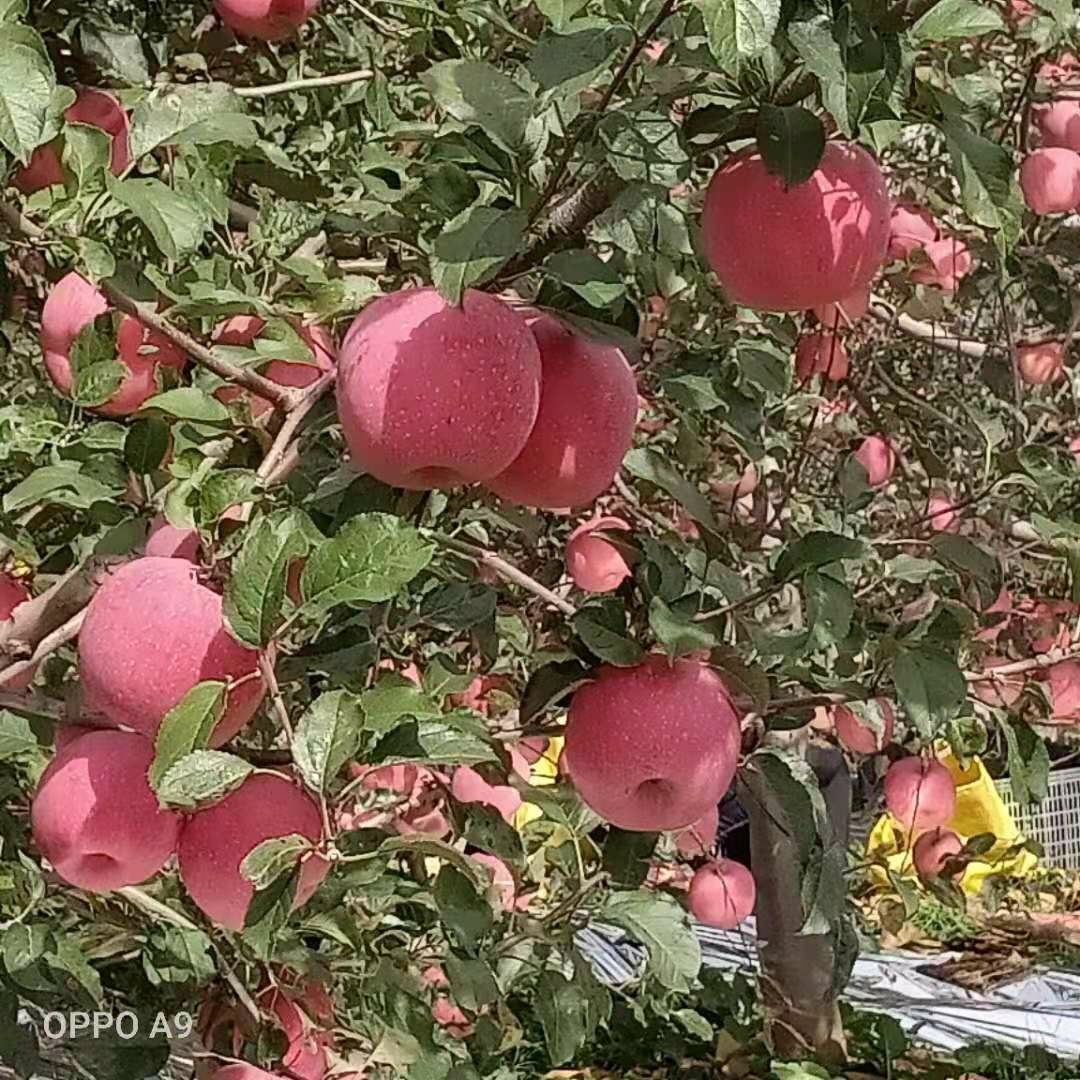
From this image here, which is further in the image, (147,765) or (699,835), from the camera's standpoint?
(699,835)

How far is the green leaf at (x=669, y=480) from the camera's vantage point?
0.95 m

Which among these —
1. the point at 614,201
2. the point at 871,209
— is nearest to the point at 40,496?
the point at 614,201

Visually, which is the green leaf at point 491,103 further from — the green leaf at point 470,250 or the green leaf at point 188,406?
the green leaf at point 188,406

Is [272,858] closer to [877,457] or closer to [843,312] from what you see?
[843,312]

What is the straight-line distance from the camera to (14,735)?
97 centimetres

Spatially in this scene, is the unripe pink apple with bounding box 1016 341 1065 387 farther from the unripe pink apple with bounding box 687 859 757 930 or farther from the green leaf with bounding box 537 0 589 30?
the green leaf with bounding box 537 0 589 30

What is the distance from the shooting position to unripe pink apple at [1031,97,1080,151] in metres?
1.98

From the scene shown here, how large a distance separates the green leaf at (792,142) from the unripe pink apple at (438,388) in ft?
0.48

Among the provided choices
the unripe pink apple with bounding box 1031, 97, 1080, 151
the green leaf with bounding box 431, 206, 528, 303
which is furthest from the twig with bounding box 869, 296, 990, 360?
the green leaf with bounding box 431, 206, 528, 303

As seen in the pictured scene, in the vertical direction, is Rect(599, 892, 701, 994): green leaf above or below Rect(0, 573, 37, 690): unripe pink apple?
below

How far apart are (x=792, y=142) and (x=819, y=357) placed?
1230 mm

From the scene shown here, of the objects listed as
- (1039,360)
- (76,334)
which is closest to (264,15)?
(76,334)

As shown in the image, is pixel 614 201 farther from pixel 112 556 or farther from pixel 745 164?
pixel 112 556

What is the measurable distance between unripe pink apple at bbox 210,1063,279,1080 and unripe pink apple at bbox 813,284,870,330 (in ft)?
2.53
